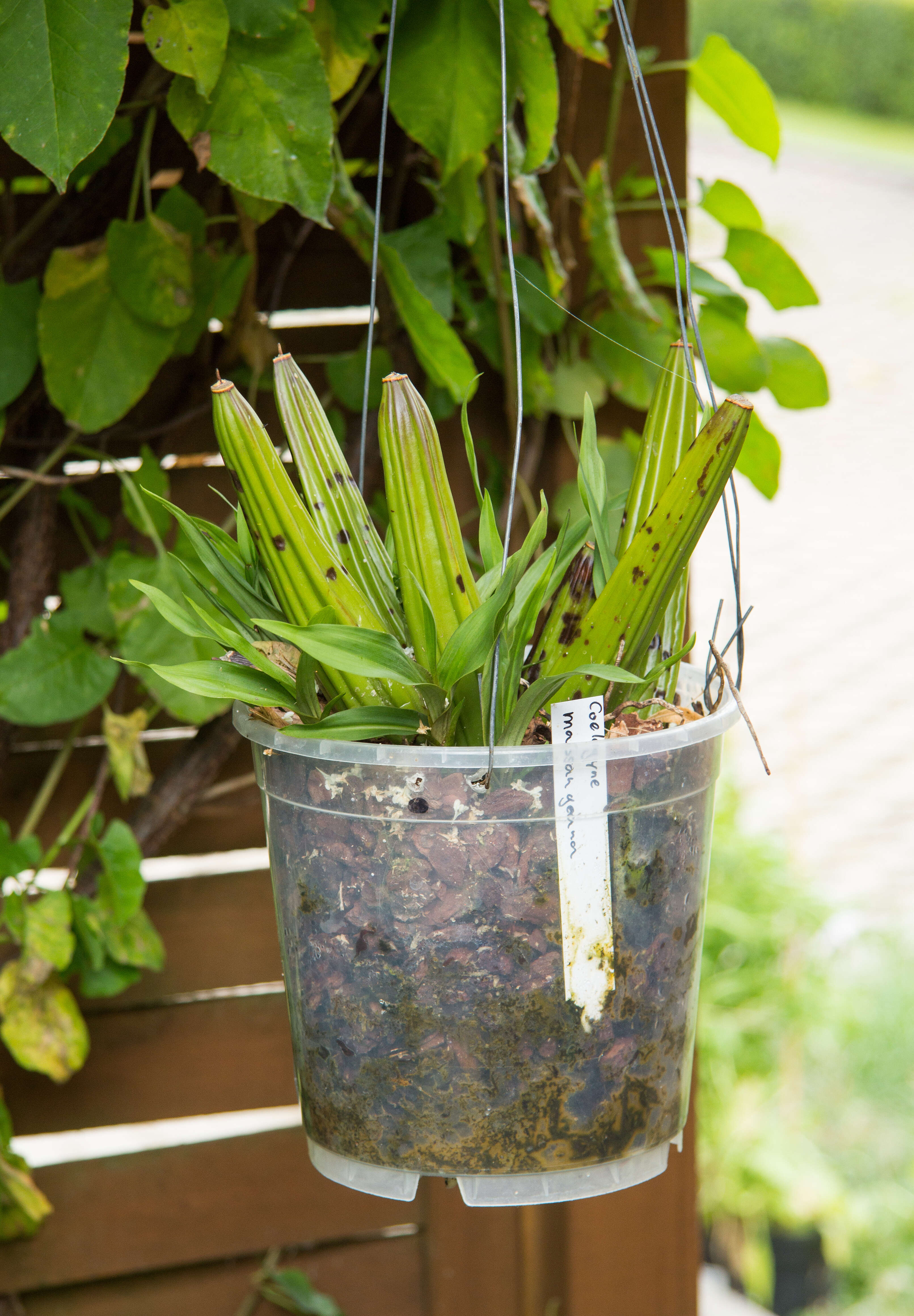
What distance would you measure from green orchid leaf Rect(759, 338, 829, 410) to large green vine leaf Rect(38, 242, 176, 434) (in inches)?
15.6

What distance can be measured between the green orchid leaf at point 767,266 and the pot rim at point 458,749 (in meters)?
0.42

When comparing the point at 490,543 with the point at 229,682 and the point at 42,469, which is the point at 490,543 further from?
the point at 42,469

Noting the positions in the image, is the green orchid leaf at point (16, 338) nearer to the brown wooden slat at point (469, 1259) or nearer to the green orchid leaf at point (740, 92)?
the green orchid leaf at point (740, 92)

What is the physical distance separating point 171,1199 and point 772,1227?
1.01 m

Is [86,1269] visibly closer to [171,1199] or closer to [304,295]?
[171,1199]

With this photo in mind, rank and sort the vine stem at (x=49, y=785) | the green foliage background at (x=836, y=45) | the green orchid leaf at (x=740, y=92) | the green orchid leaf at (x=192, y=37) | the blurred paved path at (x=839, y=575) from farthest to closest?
the green foliage background at (x=836, y=45) → the blurred paved path at (x=839, y=575) → the vine stem at (x=49, y=785) → the green orchid leaf at (x=740, y=92) → the green orchid leaf at (x=192, y=37)

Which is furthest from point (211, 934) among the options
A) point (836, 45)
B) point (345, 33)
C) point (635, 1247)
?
point (836, 45)

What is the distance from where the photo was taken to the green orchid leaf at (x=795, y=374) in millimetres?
816

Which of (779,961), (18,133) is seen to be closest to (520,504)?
(18,133)

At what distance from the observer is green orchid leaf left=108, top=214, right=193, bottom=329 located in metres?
0.72

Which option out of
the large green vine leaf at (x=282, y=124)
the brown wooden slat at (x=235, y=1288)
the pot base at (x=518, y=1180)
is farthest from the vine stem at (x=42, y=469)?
the brown wooden slat at (x=235, y=1288)

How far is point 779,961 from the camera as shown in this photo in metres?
1.92

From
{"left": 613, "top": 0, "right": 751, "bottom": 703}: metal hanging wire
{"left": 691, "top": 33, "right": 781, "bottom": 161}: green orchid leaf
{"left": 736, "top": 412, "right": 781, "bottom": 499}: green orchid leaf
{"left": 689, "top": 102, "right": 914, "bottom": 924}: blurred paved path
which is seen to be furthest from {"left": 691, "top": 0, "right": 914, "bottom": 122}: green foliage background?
{"left": 613, "top": 0, "right": 751, "bottom": 703}: metal hanging wire

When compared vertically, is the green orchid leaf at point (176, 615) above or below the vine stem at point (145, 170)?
below
